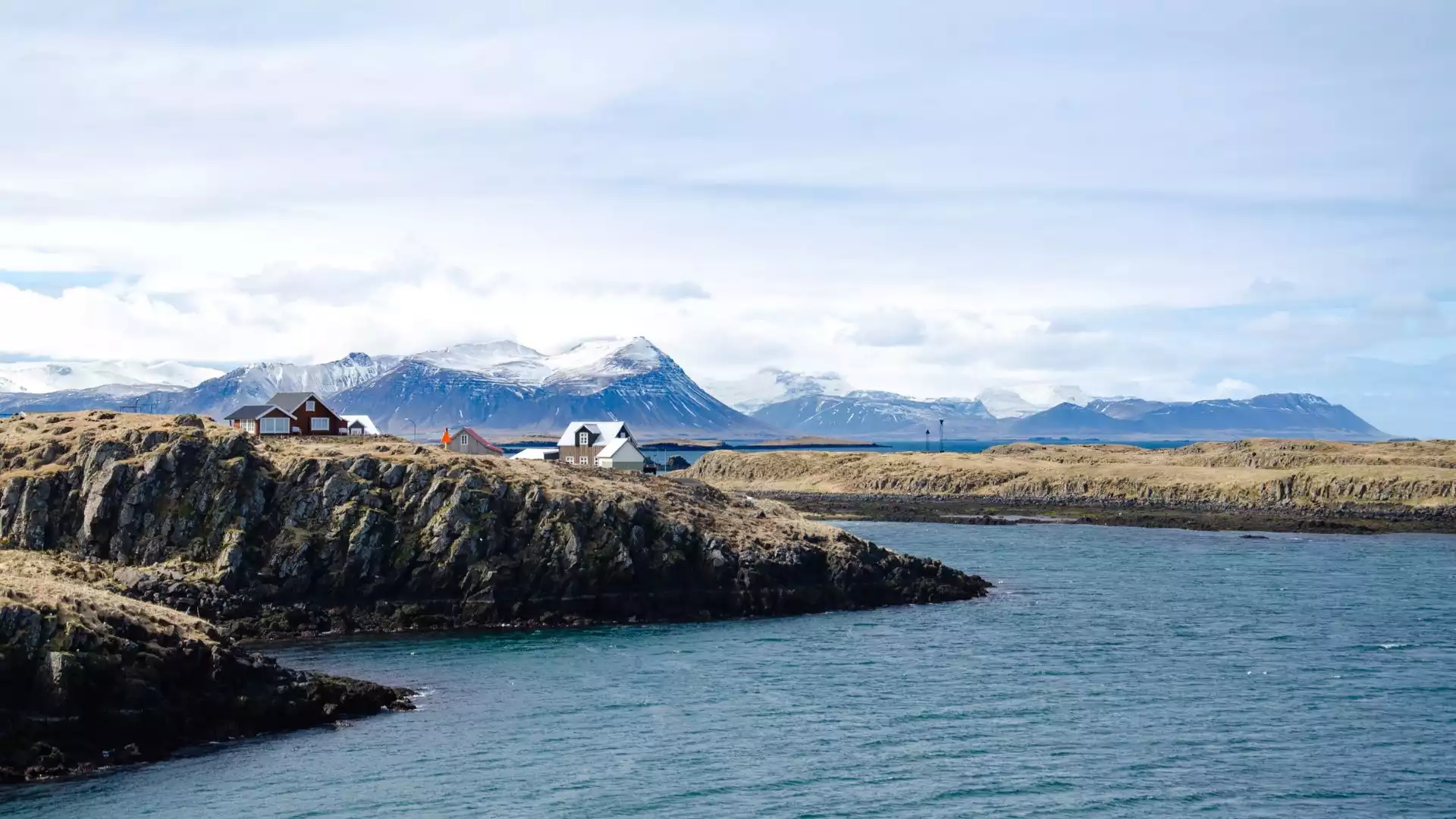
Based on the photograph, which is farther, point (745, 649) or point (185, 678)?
point (745, 649)

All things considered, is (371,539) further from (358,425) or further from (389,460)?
(358,425)

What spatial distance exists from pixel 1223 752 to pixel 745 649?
29.3m

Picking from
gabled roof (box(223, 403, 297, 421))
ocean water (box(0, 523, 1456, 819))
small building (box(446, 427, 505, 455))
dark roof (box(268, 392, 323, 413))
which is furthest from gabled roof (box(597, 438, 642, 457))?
ocean water (box(0, 523, 1456, 819))

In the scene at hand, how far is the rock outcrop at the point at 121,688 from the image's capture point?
49469mm

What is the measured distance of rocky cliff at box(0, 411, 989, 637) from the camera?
8194cm

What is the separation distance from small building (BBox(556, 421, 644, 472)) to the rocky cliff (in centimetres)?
5772

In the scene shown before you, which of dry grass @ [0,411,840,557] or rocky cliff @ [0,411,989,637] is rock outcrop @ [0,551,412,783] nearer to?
rocky cliff @ [0,411,989,637]

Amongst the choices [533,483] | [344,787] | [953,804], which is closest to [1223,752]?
[953,804]

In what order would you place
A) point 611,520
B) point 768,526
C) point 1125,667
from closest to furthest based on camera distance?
1. point 1125,667
2. point 611,520
3. point 768,526

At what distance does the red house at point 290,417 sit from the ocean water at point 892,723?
46.4 metres

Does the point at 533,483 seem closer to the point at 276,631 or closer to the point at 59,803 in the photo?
the point at 276,631

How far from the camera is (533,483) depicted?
91.2m

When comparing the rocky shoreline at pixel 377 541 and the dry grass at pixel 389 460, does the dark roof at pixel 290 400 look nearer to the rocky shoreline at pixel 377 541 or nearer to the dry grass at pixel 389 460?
the dry grass at pixel 389 460

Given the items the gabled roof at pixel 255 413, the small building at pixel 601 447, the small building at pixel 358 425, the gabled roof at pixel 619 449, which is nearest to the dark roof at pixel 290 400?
the gabled roof at pixel 255 413
